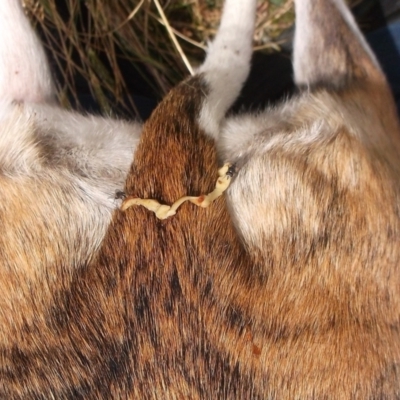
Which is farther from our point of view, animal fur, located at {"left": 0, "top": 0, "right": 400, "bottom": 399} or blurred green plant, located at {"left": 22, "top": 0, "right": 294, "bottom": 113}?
blurred green plant, located at {"left": 22, "top": 0, "right": 294, "bottom": 113}

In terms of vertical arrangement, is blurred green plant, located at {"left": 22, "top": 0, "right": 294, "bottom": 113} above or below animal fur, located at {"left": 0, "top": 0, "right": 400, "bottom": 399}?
above

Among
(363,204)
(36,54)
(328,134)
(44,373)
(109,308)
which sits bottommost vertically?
(44,373)

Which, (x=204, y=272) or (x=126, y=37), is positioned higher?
(x=126, y=37)

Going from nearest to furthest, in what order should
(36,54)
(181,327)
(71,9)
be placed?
(181,327) < (36,54) < (71,9)

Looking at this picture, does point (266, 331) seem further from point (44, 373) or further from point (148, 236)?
point (44, 373)

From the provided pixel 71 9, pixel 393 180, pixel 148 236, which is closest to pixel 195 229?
pixel 148 236

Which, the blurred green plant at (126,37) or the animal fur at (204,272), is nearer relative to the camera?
the animal fur at (204,272)

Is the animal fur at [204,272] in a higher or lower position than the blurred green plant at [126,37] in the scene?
lower

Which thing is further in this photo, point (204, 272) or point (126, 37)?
point (126, 37)
